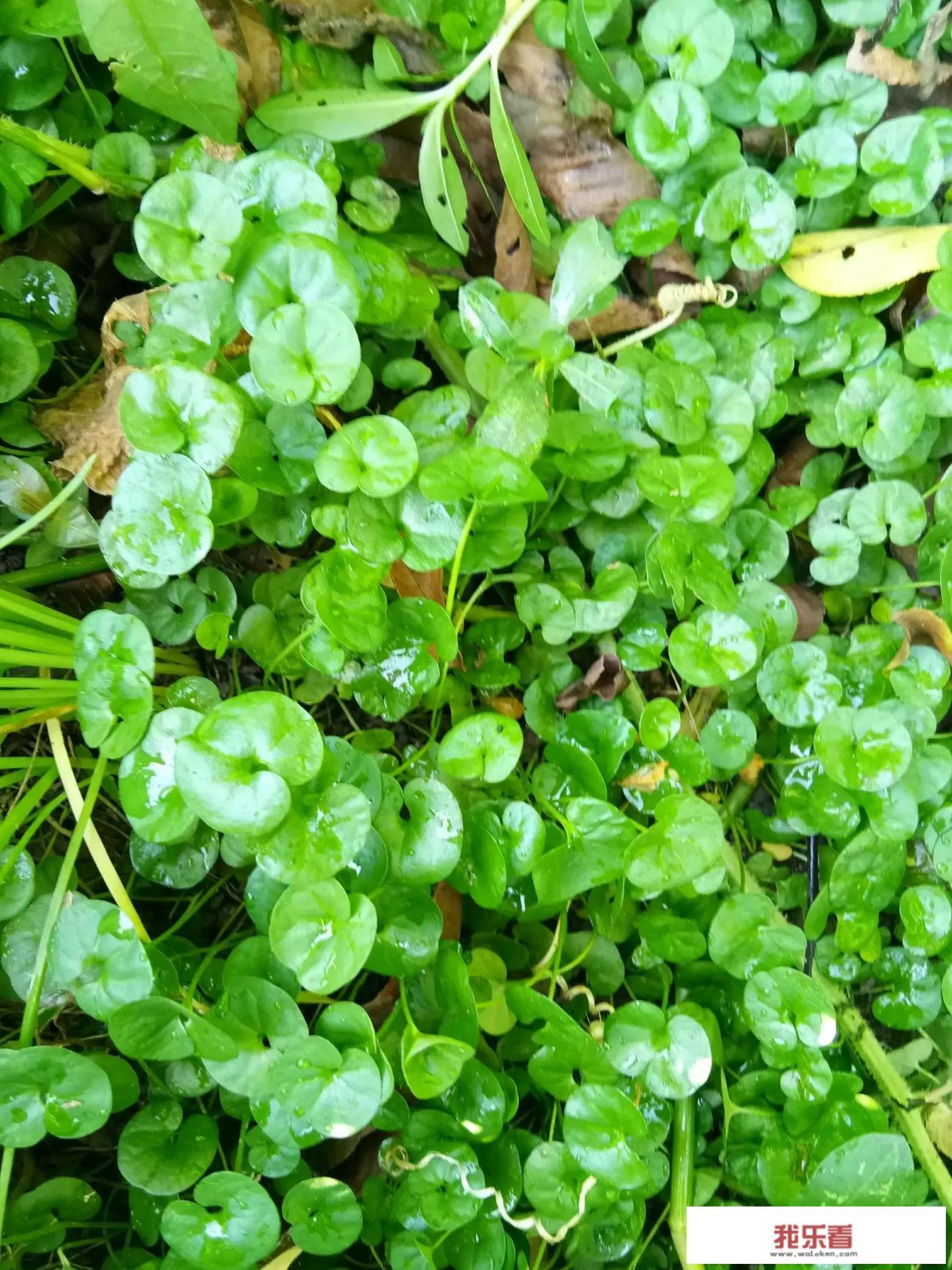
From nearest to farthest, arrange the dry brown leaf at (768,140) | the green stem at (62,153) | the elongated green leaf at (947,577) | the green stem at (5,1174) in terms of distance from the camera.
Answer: the green stem at (5,1174) < the green stem at (62,153) < the elongated green leaf at (947,577) < the dry brown leaf at (768,140)

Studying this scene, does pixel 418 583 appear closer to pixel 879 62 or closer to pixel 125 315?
pixel 125 315

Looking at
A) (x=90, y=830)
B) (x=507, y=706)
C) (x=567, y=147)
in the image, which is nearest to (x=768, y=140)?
(x=567, y=147)

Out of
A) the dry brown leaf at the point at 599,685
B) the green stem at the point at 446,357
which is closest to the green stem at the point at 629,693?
the dry brown leaf at the point at 599,685

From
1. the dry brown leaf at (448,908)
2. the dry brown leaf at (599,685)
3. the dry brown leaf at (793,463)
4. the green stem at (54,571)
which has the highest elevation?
the green stem at (54,571)

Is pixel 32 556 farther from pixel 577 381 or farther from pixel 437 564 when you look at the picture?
pixel 577 381

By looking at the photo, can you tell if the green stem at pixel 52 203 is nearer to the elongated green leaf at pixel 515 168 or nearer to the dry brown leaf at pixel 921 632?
the elongated green leaf at pixel 515 168

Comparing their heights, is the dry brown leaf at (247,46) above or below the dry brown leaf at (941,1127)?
above
